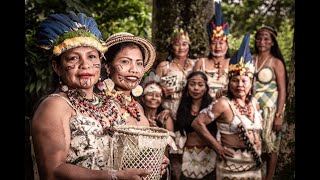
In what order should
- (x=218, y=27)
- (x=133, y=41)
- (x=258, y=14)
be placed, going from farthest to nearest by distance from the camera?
(x=258, y=14) < (x=218, y=27) < (x=133, y=41)

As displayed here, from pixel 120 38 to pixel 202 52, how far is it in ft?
11.7

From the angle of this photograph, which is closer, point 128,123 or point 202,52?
point 128,123

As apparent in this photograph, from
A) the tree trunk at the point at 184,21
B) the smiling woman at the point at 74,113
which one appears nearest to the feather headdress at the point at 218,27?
the tree trunk at the point at 184,21

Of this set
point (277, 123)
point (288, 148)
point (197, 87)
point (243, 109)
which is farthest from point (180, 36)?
point (288, 148)

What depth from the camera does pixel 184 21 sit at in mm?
7418

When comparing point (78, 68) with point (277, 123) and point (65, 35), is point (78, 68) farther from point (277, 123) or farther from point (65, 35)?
point (277, 123)

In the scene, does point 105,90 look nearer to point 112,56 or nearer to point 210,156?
point 112,56

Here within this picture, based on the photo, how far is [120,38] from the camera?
405 cm

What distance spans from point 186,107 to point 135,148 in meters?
2.89

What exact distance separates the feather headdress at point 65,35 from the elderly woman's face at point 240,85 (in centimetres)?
246

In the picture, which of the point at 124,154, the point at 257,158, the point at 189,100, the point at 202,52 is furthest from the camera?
the point at 202,52

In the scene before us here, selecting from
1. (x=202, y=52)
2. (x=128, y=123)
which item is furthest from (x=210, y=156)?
(x=128, y=123)

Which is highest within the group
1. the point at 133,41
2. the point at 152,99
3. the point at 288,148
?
the point at 133,41

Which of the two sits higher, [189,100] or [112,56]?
[112,56]
